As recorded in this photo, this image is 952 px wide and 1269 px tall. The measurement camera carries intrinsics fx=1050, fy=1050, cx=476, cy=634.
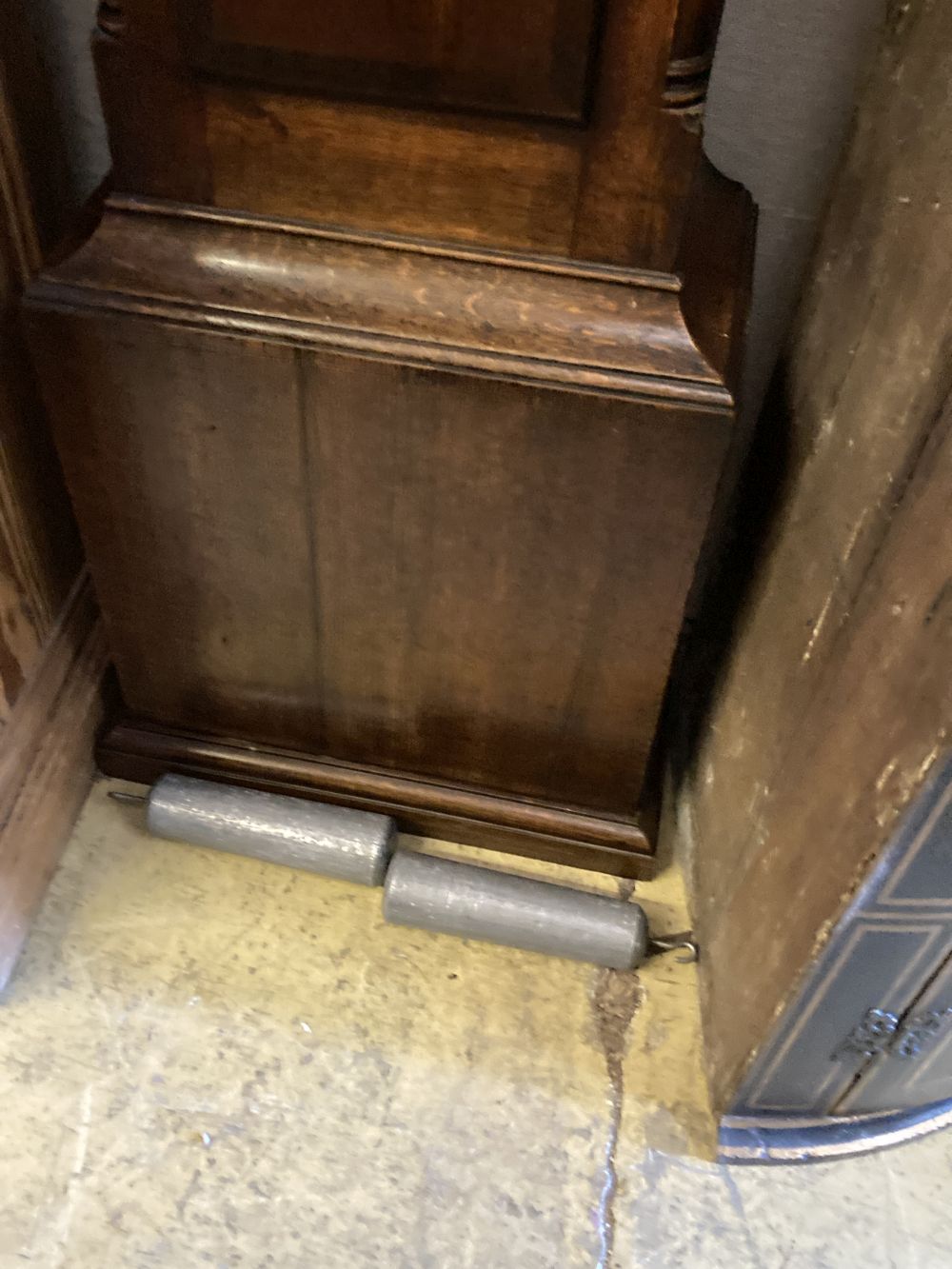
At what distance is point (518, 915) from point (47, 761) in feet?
1.92

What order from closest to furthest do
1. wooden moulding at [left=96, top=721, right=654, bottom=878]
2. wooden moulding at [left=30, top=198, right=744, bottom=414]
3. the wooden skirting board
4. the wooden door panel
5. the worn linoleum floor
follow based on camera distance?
1. the wooden door panel
2. wooden moulding at [left=30, top=198, right=744, bottom=414]
3. the worn linoleum floor
4. the wooden skirting board
5. wooden moulding at [left=96, top=721, right=654, bottom=878]

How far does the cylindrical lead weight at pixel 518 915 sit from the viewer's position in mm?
1199

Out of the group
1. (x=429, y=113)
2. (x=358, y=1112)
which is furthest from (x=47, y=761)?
(x=429, y=113)

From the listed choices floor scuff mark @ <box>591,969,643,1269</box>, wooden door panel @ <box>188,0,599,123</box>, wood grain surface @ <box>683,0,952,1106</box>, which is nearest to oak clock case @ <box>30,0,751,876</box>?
wooden door panel @ <box>188,0,599,123</box>

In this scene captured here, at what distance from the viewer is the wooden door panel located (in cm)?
75

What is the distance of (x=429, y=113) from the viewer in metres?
0.81

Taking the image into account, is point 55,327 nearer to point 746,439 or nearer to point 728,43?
point 728,43

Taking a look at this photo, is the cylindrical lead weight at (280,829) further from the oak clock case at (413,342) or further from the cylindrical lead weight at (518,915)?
the oak clock case at (413,342)

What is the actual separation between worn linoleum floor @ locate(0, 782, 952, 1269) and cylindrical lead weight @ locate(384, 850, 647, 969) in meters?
0.04

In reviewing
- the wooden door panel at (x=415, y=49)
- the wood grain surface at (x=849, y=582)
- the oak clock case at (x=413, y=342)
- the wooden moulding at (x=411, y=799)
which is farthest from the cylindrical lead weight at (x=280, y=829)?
the wooden door panel at (x=415, y=49)

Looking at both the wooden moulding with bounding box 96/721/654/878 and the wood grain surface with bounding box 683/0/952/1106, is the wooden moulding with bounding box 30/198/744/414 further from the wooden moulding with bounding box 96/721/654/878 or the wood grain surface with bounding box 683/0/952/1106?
the wooden moulding with bounding box 96/721/654/878

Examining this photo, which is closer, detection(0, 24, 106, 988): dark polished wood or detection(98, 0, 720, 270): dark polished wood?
detection(98, 0, 720, 270): dark polished wood

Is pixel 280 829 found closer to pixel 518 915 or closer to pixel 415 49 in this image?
pixel 518 915

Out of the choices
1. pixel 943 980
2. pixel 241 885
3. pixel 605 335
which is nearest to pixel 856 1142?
pixel 943 980
